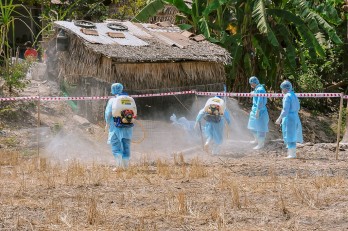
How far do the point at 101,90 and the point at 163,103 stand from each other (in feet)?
5.20

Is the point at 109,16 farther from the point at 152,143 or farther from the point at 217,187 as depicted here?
the point at 217,187

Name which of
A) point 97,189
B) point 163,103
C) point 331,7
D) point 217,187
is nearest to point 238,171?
point 217,187

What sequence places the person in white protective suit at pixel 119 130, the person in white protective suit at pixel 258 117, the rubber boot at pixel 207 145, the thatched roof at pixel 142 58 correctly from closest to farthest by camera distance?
the person in white protective suit at pixel 119 130
the rubber boot at pixel 207 145
the person in white protective suit at pixel 258 117
the thatched roof at pixel 142 58

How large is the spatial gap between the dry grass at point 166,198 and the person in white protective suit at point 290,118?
155 centimetres

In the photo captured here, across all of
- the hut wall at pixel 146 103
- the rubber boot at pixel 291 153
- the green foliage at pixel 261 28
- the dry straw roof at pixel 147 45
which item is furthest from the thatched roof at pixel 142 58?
the rubber boot at pixel 291 153

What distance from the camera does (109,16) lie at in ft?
74.6

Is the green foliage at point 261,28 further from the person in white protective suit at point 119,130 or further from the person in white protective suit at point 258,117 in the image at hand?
the person in white protective suit at point 119,130

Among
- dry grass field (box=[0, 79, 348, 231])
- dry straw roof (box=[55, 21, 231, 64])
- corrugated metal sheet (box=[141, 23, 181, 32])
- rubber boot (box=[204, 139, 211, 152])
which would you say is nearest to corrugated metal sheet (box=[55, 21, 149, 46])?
dry straw roof (box=[55, 21, 231, 64])

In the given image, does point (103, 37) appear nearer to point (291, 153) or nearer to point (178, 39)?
point (178, 39)

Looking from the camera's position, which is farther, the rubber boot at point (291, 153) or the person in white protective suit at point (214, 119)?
the rubber boot at point (291, 153)

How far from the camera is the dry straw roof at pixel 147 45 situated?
15031 millimetres

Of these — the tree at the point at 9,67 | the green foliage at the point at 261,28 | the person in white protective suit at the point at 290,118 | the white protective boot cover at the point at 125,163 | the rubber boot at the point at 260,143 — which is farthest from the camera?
the green foliage at the point at 261,28

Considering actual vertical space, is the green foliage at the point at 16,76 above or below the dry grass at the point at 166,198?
above

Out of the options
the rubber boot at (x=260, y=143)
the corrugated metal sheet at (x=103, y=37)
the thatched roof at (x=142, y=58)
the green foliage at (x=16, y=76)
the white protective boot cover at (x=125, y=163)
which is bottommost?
the rubber boot at (x=260, y=143)
